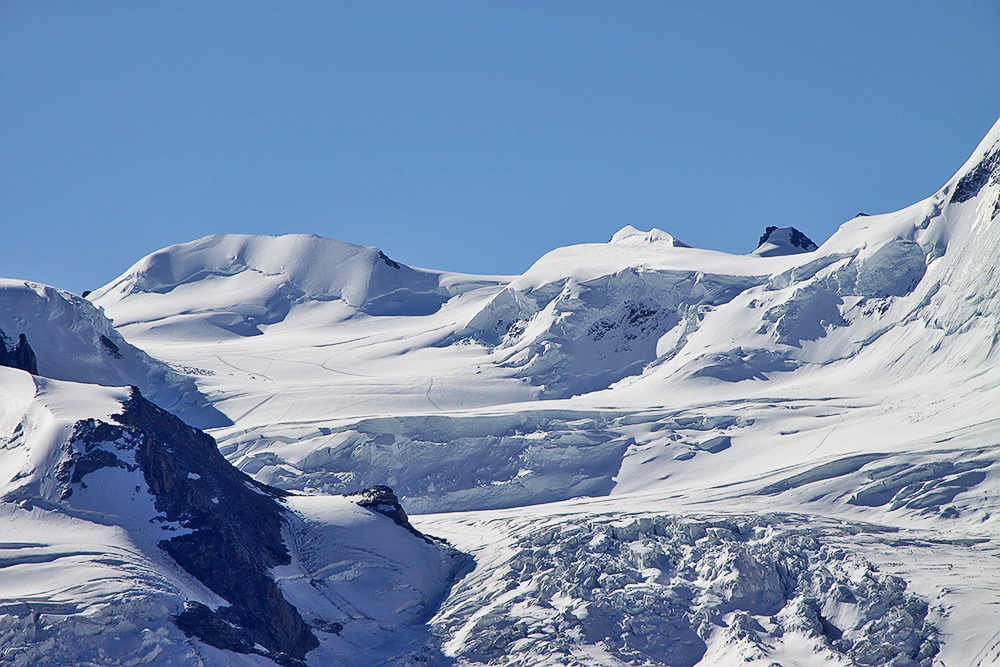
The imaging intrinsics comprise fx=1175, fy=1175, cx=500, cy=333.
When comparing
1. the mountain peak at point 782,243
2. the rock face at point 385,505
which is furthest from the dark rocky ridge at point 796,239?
the rock face at point 385,505

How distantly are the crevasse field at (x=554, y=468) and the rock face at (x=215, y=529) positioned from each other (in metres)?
0.14

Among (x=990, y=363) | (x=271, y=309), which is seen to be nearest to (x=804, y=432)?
(x=990, y=363)

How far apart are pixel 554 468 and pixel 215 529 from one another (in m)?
24.4

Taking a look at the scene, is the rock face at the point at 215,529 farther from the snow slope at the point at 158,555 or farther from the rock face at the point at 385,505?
the rock face at the point at 385,505

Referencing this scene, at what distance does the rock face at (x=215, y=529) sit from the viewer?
1684 inches

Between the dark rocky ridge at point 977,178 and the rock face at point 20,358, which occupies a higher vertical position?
the dark rocky ridge at point 977,178

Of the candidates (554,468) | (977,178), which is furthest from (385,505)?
(977,178)

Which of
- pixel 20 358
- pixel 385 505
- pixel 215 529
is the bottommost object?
pixel 385 505

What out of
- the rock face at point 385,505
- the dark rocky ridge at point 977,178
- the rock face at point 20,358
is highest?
the dark rocky ridge at point 977,178

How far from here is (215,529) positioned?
47.2m

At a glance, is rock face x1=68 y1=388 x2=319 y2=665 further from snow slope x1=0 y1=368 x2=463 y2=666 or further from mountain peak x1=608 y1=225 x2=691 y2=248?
mountain peak x1=608 y1=225 x2=691 y2=248

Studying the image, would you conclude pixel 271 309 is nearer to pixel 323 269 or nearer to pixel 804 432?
pixel 323 269

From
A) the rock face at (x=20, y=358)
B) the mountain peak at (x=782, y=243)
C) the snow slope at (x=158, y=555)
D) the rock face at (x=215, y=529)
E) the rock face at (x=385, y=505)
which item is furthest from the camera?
the mountain peak at (x=782, y=243)

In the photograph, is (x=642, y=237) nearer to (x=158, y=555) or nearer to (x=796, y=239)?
(x=796, y=239)
